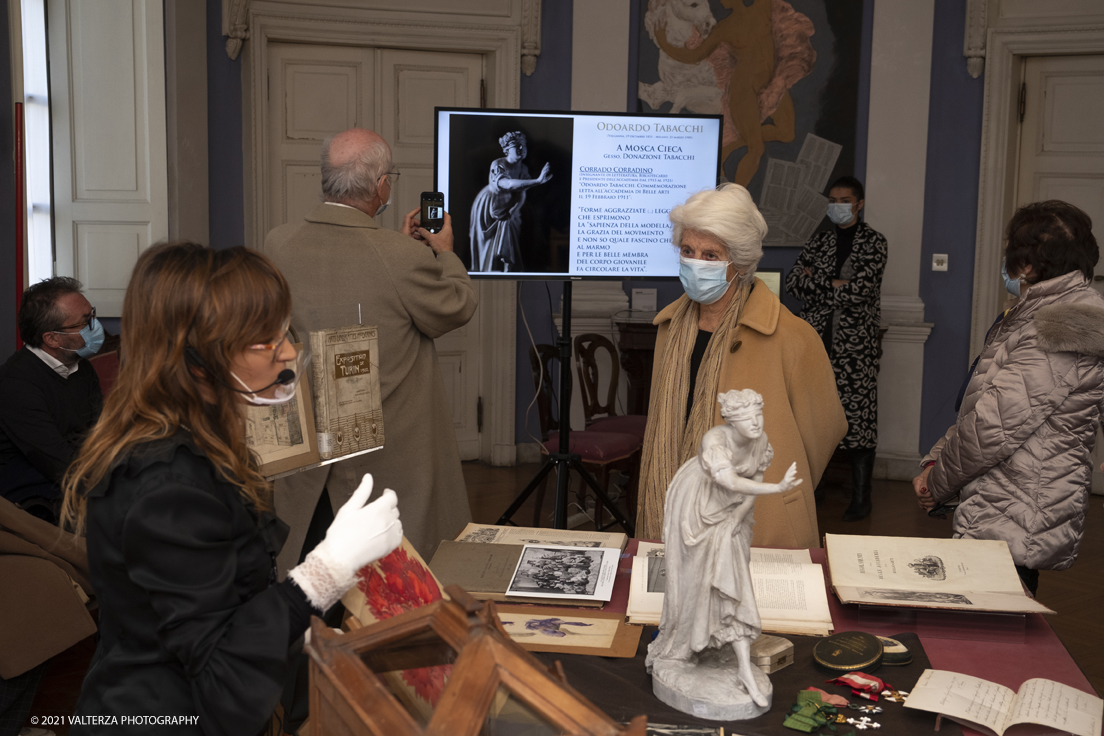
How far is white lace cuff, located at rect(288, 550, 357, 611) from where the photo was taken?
1.18 m

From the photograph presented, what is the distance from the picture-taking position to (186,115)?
17.5ft

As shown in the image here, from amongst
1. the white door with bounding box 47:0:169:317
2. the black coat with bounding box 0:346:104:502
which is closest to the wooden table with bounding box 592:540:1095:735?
the black coat with bounding box 0:346:104:502

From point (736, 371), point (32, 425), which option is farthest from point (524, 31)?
point (736, 371)

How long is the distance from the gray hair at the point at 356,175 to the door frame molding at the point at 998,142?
4.67 metres

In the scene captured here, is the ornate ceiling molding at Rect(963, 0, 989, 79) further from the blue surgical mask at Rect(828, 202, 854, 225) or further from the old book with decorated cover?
the old book with decorated cover

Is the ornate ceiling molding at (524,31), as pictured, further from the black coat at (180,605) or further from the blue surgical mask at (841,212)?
the black coat at (180,605)

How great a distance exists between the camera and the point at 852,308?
542 centimetres

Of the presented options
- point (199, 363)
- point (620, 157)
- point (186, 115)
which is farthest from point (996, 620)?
point (186, 115)

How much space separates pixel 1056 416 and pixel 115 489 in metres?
2.10

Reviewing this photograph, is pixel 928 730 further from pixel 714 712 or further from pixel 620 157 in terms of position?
pixel 620 157

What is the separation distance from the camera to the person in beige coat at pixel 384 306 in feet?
8.35

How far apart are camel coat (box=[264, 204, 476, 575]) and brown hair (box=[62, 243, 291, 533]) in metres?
1.18

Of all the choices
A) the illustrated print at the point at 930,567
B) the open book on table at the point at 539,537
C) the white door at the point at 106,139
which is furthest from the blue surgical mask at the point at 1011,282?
the white door at the point at 106,139

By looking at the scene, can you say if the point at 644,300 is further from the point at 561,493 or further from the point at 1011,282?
the point at 1011,282
